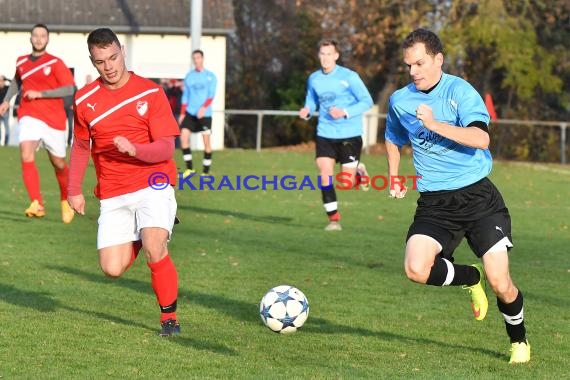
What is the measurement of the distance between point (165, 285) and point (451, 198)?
1.86m

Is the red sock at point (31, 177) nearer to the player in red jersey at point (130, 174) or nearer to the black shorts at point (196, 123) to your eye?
the player in red jersey at point (130, 174)

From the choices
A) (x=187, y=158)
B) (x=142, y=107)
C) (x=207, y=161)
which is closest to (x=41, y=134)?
(x=142, y=107)

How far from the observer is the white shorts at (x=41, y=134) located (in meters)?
13.3

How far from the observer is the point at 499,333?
7.68 metres

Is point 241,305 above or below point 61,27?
above

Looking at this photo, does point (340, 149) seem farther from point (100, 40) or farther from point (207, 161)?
point (207, 161)

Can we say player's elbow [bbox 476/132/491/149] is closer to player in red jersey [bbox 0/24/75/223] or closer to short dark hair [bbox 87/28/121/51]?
short dark hair [bbox 87/28/121/51]

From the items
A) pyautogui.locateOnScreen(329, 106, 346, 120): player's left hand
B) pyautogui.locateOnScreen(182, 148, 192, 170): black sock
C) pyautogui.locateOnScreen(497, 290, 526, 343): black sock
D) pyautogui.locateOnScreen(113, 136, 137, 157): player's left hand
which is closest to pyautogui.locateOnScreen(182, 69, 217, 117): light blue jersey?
pyautogui.locateOnScreen(182, 148, 192, 170): black sock

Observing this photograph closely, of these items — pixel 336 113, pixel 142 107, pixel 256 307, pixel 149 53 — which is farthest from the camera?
pixel 149 53

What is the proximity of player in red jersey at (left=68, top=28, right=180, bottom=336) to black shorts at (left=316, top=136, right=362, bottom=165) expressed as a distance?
20.5 ft

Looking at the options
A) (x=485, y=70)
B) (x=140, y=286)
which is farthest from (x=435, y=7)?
(x=140, y=286)

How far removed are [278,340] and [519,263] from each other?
15.0 feet

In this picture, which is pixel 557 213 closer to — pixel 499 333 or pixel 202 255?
pixel 202 255

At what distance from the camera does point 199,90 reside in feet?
70.1
